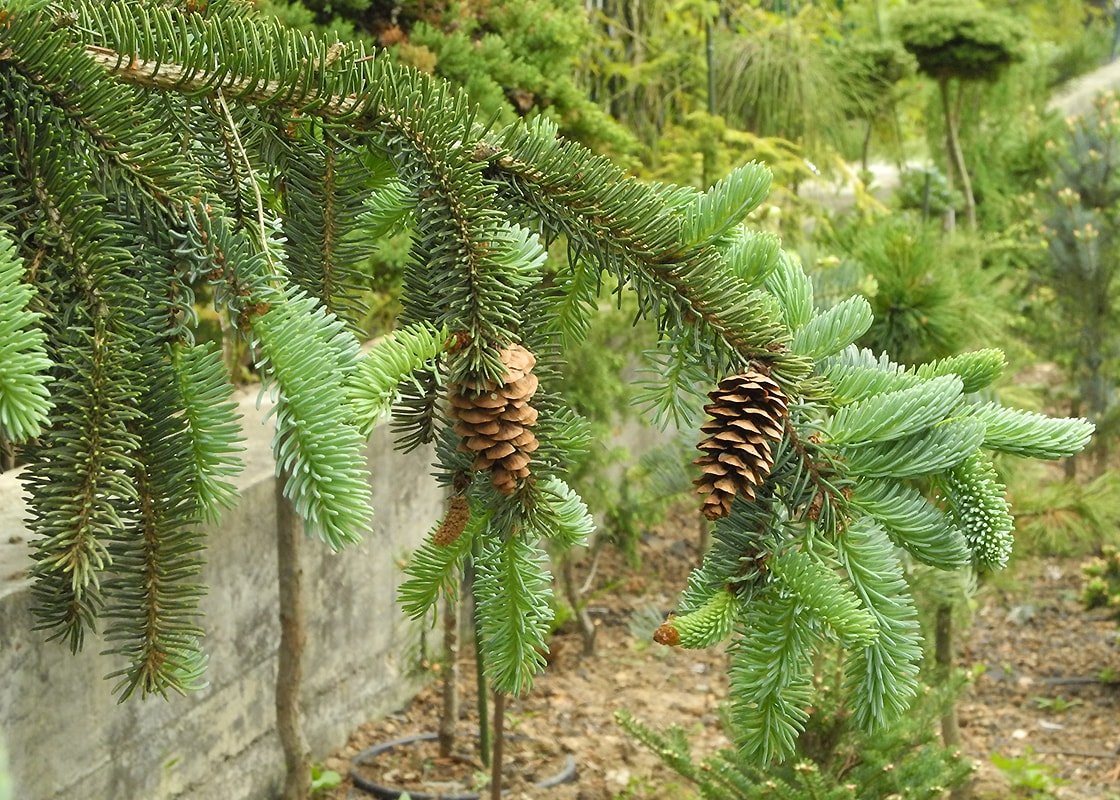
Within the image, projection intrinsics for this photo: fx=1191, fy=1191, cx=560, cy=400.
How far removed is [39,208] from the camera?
2.32ft

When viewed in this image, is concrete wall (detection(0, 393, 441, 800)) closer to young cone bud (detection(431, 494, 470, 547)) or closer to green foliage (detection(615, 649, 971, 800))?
green foliage (detection(615, 649, 971, 800))

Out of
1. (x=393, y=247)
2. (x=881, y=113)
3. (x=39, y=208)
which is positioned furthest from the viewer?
(x=881, y=113)

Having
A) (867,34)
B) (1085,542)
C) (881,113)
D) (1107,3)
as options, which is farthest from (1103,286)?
(1107,3)

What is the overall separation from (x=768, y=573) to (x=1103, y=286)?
464 cm

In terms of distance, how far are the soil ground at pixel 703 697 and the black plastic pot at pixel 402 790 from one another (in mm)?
21

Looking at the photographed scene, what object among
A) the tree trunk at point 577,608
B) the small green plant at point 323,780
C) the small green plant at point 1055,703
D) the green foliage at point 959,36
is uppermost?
the green foliage at point 959,36

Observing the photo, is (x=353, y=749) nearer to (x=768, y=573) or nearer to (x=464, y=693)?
(x=464, y=693)

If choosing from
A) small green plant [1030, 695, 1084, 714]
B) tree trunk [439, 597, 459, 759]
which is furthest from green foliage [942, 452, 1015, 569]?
small green plant [1030, 695, 1084, 714]

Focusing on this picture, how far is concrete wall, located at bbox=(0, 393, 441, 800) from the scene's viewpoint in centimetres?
172

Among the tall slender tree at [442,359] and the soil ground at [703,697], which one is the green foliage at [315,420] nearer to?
the tall slender tree at [442,359]

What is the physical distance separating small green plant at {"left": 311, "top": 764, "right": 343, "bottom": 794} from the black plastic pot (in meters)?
0.05

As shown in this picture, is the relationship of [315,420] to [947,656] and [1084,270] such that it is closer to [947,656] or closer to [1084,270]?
[947,656]

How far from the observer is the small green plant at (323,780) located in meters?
2.52

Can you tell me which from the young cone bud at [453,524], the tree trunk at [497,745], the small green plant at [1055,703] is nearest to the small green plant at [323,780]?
the tree trunk at [497,745]
